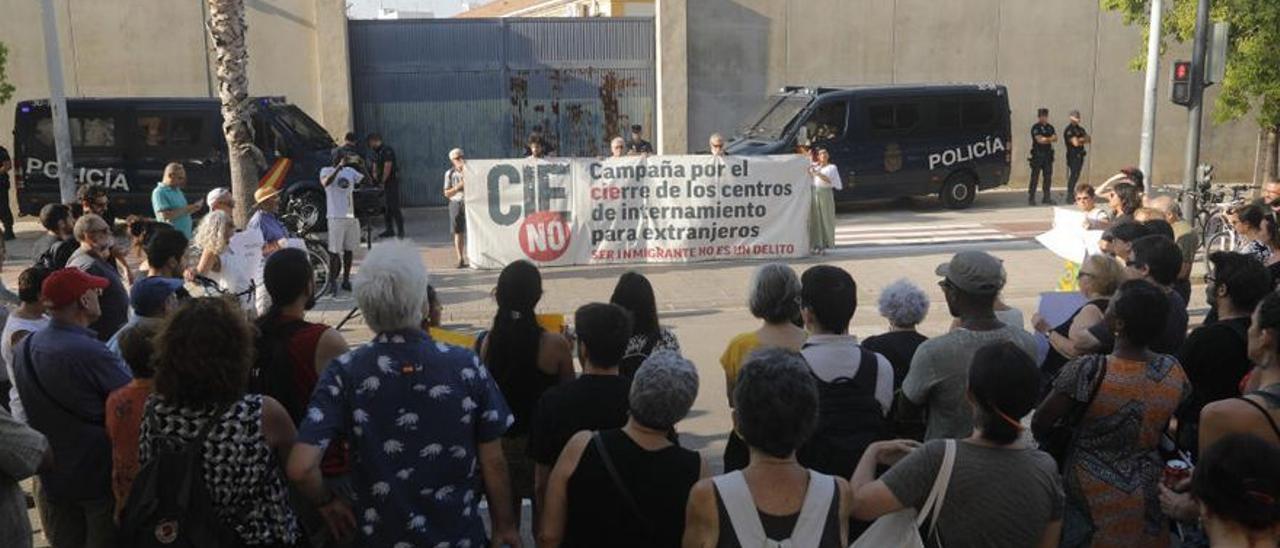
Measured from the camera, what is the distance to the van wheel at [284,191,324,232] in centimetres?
1698

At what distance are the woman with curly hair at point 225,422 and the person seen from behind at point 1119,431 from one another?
8.89 ft

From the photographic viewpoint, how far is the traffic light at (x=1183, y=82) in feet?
49.8

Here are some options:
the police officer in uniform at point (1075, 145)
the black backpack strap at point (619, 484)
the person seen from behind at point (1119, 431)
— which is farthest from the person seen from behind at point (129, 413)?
the police officer in uniform at point (1075, 145)

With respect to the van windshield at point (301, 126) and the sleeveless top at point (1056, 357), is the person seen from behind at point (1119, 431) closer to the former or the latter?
the sleeveless top at point (1056, 357)

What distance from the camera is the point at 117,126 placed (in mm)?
18328

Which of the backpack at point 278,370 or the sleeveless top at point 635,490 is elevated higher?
the backpack at point 278,370

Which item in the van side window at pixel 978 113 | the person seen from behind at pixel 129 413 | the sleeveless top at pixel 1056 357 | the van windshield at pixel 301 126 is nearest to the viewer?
the person seen from behind at pixel 129 413

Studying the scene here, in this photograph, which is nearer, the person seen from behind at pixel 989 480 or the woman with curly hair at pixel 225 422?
the person seen from behind at pixel 989 480

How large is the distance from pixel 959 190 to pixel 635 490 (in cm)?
1852

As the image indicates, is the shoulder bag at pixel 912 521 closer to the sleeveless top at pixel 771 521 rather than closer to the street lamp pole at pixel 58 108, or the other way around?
the sleeveless top at pixel 771 521

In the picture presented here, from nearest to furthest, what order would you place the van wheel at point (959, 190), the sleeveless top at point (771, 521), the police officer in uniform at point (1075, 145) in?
the sleeveless top at point (771, 521), the van wheel at point (959, 190), the police officer in uniform at point (1075, 145)

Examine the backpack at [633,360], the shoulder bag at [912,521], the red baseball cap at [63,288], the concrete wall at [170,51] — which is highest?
the concrete wall at [170,51]

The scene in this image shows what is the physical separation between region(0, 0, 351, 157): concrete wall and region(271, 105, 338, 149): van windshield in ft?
8.99

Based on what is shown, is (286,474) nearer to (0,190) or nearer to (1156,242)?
(1156,242)
